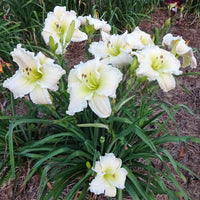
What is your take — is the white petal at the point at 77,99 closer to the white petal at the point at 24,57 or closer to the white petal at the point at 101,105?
the white petal at the point at 101,105

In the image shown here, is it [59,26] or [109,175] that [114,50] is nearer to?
[59,26]

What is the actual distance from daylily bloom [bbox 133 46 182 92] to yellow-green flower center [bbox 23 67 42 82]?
490mm

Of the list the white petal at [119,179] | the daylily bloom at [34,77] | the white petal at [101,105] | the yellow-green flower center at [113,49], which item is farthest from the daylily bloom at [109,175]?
the yellow-green flower center at [113,49]

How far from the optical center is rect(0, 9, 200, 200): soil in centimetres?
165

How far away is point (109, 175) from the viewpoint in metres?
1.27

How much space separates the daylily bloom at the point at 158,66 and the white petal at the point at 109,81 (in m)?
0.10

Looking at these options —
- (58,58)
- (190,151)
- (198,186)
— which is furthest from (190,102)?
(58,58)

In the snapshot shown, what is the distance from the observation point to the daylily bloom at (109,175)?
1205 millimetres

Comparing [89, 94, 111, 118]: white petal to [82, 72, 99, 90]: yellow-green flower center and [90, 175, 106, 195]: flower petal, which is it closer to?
[82, 72, 99, 90]: yellow-green flower center

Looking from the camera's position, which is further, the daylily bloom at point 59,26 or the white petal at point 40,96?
the daylily bloom at point 59,26

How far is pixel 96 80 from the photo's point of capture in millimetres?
1069

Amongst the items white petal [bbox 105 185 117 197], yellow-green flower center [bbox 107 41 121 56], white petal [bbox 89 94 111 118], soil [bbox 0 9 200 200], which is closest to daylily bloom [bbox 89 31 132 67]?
yellow-green flower center [bbox 107 41 121 56]

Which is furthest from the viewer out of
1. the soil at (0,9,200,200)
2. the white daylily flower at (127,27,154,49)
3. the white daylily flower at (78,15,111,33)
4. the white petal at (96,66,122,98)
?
the soil at (0,9,200,200)

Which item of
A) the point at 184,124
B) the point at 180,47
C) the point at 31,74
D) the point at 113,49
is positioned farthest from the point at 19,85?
the point at 184,124
